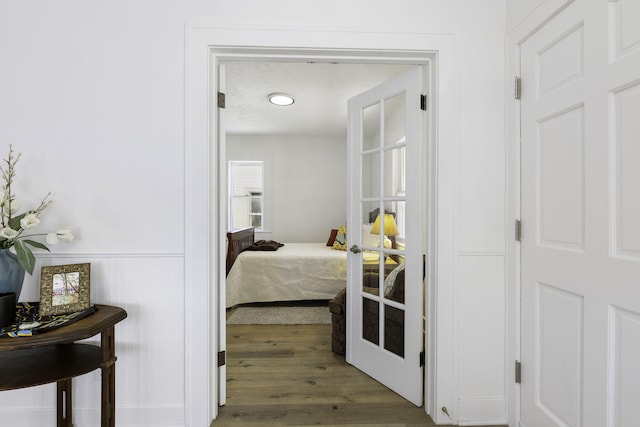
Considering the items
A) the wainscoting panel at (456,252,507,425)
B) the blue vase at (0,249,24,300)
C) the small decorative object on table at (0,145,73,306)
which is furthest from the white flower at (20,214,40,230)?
the wainscoting panel at (456,252,507,425)

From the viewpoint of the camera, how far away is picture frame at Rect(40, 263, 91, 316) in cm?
131

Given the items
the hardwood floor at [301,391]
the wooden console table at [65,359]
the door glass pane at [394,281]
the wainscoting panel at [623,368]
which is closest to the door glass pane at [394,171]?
the door glass pane at [394,281]

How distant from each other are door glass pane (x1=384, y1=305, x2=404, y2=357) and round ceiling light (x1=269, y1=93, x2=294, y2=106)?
8.40ft

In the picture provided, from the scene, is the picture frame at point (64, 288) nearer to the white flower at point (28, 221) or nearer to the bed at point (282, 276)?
the white flower at point (28, 221)

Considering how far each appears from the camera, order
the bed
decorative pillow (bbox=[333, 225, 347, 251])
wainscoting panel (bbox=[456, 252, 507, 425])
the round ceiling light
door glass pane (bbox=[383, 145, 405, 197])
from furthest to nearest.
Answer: decorative pillow (bbox=[333, 225, 347, 251]), the bed, the round ceiling light, door glass pane (bbox=[383, 145, 405, 197]), wainscoting panel (bbox=[456, 252, 507, 425])

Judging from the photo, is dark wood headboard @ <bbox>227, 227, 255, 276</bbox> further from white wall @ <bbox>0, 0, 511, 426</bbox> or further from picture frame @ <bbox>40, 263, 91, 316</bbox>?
picture frame @ <bbox>40, 263, 91, 316</bbox>

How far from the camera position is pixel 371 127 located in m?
2.12

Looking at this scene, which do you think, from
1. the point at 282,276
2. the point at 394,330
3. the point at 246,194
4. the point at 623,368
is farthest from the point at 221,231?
the point at 246,194

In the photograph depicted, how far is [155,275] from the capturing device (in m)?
1.57

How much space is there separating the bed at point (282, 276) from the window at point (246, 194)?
1970 millimetres

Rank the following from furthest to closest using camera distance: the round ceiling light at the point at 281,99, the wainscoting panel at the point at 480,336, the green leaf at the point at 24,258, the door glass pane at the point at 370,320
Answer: the round ceiling light at the point at 281,99
the door glass pane at the point at 370,320
the wainscoting panel at the point at 480,336
the green leaf at the point at 24,258

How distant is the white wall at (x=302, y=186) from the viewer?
5.50 m

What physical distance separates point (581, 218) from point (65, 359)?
2.19 meters

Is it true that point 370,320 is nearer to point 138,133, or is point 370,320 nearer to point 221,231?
point 221,231
